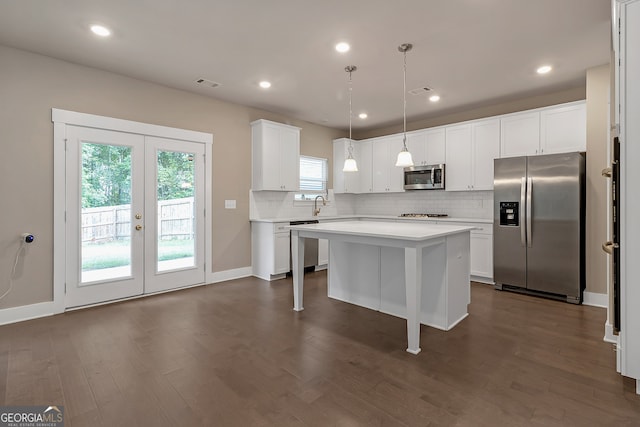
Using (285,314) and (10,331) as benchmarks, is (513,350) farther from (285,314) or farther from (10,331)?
(10,331)

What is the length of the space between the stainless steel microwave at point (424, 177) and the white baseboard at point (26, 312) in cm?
526

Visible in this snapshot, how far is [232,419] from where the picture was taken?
1795 mm

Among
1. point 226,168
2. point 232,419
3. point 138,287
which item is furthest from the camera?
point 226,168

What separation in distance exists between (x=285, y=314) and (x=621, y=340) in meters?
2.69

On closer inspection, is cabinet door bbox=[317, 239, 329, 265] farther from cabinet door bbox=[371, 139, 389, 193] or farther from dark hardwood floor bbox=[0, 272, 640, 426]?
dark hardwood floor bbox=[0, 272, 640, 426]

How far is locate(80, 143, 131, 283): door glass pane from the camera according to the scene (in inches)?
146

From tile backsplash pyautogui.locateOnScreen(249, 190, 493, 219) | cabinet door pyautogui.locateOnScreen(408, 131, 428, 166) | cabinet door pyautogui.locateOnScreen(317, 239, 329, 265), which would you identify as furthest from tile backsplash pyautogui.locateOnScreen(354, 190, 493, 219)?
cabinet door pyautogui.locateOnScreen(317, 239, 329, 265)

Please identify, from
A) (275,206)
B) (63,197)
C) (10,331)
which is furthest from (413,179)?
(10,331)

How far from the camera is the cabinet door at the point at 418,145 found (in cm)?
567

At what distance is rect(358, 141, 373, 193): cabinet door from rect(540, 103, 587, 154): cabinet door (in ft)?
9.52

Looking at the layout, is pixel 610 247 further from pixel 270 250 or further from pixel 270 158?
pixel 270 158

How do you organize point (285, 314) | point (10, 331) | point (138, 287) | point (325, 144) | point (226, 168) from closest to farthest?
point (10, 331) < point (285, 314) < point (138, 287) < point (226, 168) < point (325, 144)

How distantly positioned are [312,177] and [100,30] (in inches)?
158

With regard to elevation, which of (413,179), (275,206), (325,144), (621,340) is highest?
(325,144)
